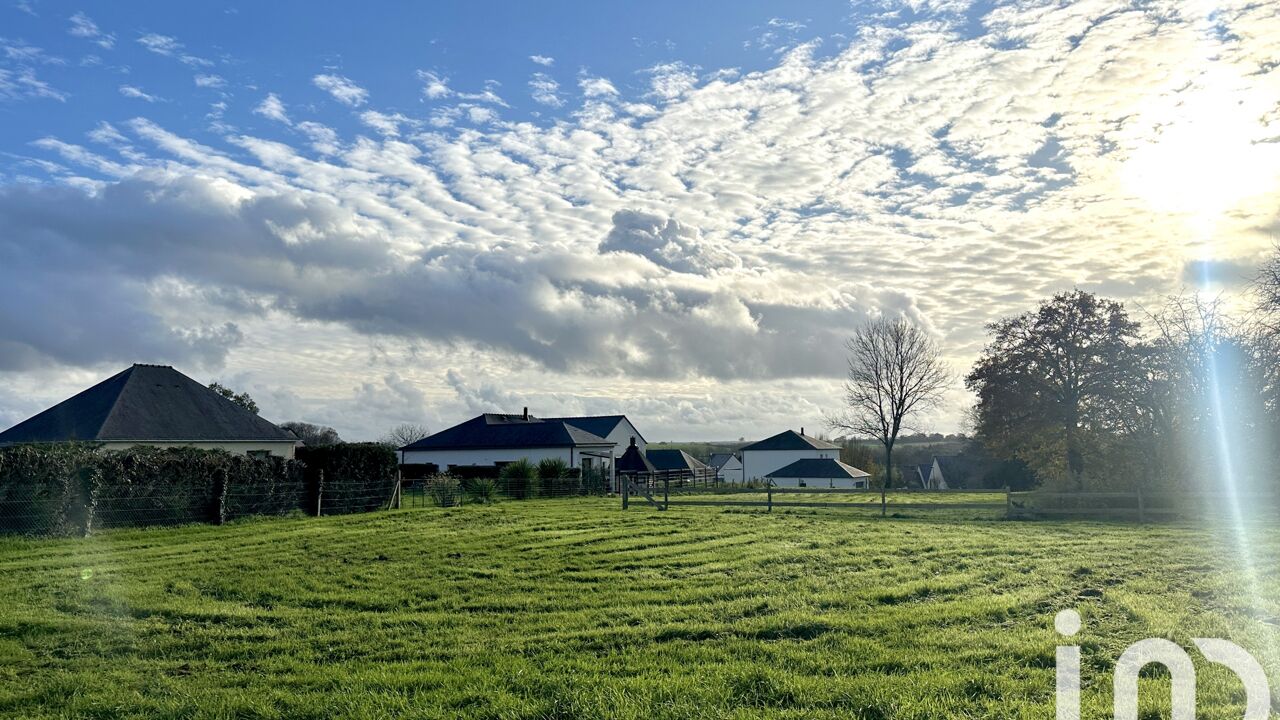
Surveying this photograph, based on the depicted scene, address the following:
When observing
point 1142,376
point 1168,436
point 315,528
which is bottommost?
point 315,528

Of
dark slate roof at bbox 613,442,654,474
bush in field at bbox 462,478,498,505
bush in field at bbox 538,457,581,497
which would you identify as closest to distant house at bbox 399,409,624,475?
dark slate roof at bbox 613,442,654,474

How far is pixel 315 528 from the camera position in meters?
21.5

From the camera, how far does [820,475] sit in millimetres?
78750

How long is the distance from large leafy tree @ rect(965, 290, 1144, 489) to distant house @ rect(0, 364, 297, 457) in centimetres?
3669

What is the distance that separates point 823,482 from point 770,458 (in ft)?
33.1

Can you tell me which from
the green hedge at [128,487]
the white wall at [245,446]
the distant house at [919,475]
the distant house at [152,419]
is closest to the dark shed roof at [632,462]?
the white wall at [245,446]

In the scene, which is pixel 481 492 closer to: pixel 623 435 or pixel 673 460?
pixel 623 435

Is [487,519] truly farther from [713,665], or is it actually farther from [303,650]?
[713,665]

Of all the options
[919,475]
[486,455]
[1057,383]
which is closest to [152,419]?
[486,455]

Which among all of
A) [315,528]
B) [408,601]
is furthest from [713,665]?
[315,528]

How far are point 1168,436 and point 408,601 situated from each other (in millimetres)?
33452

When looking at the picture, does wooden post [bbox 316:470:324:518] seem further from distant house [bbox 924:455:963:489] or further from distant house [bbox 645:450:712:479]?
distant house [bbox 924:455:963:489]

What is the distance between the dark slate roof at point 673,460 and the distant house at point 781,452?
25.9 feet

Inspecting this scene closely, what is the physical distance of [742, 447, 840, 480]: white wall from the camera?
84.9 meters
